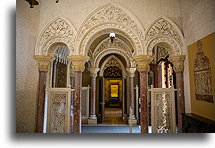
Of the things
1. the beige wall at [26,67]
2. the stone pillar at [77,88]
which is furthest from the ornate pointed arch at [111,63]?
the beige wall at [26,67]

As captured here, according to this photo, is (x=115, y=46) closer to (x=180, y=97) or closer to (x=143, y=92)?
(x=143, y=92)

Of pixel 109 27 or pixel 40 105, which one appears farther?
pixel 109 27

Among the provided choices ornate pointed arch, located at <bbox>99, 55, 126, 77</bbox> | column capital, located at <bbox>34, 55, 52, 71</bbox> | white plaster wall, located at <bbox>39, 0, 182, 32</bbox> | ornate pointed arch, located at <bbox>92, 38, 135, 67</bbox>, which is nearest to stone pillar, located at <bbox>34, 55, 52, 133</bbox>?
column capital, located at <bbox>34, 55, 52, 71</bbox>

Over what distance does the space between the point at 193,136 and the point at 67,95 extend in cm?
238

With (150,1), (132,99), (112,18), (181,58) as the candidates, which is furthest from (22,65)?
(132,99)

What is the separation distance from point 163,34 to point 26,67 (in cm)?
302

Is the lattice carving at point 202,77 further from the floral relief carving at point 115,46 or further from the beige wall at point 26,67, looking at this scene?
the floral relief carving at point 115,46

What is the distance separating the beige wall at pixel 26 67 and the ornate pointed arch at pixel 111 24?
1.02 meters

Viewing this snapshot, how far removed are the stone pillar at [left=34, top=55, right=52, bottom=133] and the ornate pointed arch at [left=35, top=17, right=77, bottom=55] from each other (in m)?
0.15

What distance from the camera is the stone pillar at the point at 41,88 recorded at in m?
3.20

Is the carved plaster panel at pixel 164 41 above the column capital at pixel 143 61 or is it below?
above

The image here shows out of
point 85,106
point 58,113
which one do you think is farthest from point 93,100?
point 58,113

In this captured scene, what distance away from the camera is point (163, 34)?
135 inches

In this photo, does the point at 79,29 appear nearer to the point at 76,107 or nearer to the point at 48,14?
the point at 48,14
